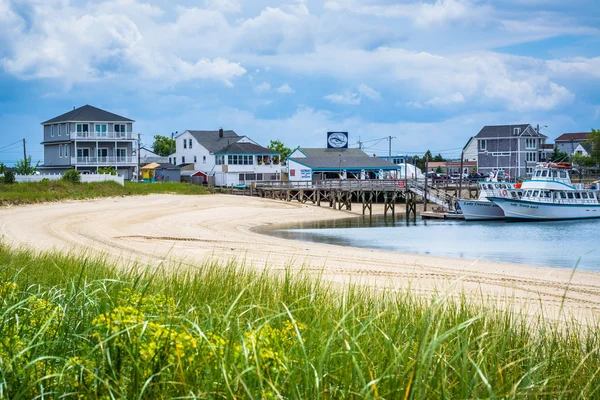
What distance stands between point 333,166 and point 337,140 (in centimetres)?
1116

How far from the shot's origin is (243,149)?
88.3 m

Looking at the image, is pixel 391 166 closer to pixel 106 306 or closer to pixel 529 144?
pixel 529 144

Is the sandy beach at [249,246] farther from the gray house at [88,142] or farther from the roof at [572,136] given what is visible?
the roof at [572,136]

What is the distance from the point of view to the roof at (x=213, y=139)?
302ft

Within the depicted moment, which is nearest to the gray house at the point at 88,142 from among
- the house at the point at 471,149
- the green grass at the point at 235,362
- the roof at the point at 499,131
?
the roof at the point at 499,131

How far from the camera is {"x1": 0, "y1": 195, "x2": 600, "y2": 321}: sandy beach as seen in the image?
51.1 feet

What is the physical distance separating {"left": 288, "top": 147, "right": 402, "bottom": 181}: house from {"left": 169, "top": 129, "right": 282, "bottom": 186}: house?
316 centimetres

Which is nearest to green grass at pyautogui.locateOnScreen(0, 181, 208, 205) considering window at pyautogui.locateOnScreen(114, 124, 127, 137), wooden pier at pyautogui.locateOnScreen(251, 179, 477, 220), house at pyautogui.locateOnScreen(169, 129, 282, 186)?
wooden pier at pyautogui.locateOnScreen(251, 179, 477, 220)

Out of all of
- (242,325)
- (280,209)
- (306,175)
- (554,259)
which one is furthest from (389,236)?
(306,175)

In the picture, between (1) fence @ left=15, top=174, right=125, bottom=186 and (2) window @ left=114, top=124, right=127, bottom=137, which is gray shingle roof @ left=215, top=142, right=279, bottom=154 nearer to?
(2) window @ left=114, top=124, right=127, bottom=137

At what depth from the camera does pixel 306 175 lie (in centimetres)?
8956

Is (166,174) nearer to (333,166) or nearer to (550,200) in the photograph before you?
(333,166)

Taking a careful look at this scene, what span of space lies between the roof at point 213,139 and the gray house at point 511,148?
39.5 meters

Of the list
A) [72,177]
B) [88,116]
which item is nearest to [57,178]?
[72,177]
